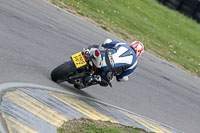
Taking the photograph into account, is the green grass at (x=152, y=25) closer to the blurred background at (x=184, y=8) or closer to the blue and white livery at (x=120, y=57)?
the blurred background at (x=184, y=8)

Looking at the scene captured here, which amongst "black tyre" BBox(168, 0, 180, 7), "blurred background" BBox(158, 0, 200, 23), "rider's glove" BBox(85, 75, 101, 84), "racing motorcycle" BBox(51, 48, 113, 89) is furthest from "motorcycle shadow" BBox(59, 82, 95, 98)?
"black tyre" BBox(168, 0, 180, 7)

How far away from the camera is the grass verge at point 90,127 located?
203 inches

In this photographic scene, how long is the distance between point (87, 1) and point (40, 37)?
926 centimetres

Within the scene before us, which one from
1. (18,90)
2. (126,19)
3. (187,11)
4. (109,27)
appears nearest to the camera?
(18,90)

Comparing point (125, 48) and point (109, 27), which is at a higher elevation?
point (125, 48)

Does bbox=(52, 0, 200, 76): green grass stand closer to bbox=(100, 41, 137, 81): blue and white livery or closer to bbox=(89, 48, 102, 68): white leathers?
bbox=(100, 41, 137, 81): blue and white livery

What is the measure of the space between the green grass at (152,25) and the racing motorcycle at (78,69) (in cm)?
847

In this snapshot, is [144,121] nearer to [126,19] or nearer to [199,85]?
[199,85]

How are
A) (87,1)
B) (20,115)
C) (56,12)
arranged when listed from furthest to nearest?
1. (87,1)
2. (56,12)
3. (20,115)

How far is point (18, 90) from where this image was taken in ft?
18.4

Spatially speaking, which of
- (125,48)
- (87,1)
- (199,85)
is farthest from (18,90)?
(87,1)

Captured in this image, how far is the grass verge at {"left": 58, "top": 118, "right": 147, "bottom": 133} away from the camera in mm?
5147

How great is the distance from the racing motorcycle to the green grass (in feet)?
27.8

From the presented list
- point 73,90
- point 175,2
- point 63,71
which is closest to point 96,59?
point 63,71
